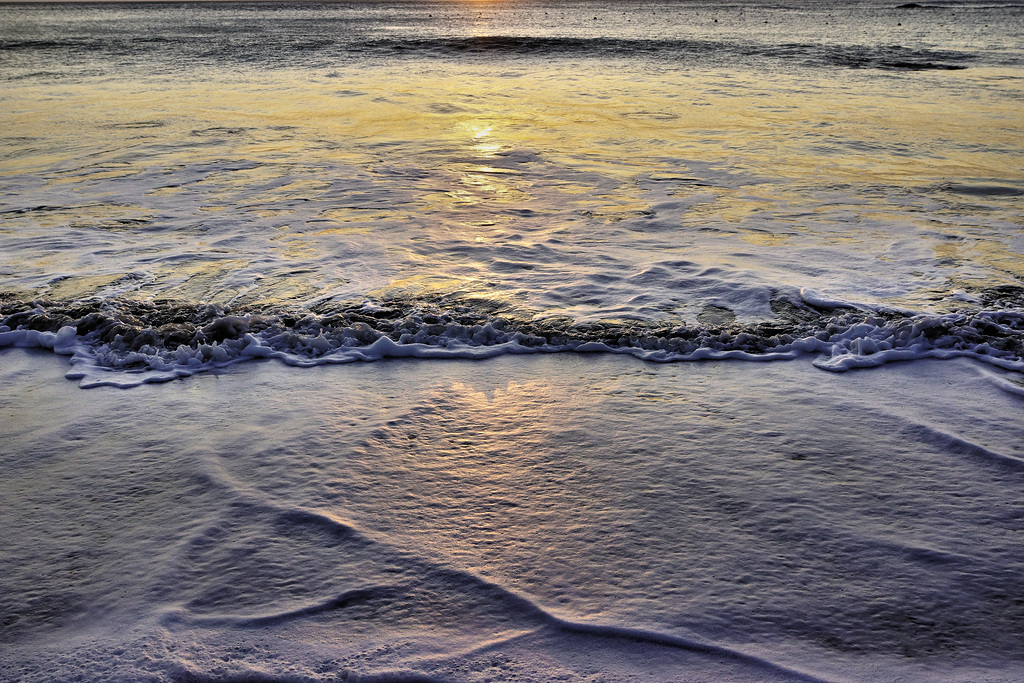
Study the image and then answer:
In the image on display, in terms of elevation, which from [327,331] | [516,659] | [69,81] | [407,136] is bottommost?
[516,659]

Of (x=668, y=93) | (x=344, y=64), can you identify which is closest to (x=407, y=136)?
(x=668, y=93)

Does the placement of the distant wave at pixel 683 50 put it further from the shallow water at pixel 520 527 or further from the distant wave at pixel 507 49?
the shallow water at pixel 520 527

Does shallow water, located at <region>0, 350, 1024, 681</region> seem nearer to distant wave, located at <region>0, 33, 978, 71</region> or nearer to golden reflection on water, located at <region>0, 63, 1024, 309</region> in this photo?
golden reflection on water, located at <region>0, 63, 1024, 309</region>

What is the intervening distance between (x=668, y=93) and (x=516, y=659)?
1326 cm

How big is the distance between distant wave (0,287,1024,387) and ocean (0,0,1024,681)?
0.08ft

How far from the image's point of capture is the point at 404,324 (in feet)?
14.3

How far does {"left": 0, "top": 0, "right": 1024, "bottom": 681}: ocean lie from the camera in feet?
7.13

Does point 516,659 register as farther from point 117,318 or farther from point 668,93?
point 668,93

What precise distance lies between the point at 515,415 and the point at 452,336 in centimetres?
102

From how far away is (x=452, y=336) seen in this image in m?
4.25

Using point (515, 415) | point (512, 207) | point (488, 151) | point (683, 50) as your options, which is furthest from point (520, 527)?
point (683, 50)

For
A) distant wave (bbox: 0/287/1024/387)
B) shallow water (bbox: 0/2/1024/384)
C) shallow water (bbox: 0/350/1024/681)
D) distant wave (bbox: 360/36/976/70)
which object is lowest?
shallow water (bbox: 0/350/1024/681)

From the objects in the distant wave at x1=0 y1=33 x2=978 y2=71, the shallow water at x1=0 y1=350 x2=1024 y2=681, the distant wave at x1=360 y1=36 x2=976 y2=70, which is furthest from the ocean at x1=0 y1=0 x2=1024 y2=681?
the distant wave at x1=0 y1=33 x2=978 y2=71

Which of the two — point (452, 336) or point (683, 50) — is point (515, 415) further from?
point (683, 50)
